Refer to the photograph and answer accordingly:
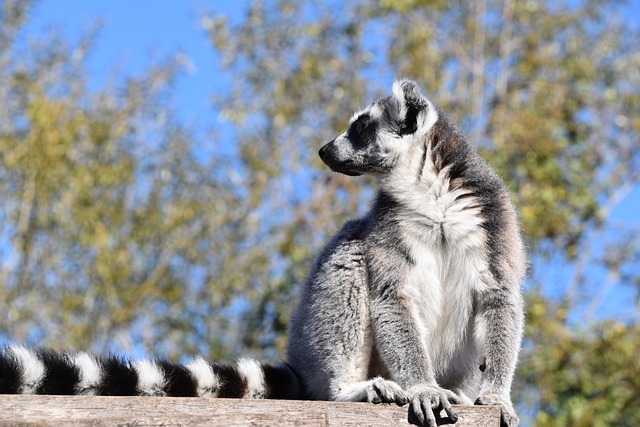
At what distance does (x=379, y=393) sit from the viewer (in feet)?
14.2

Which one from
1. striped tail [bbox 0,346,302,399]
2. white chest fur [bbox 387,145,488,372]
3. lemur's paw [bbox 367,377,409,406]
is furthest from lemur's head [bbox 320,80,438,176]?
lemur's paw [bbox 367,377,409,406]

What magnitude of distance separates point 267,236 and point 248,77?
2.65 meters

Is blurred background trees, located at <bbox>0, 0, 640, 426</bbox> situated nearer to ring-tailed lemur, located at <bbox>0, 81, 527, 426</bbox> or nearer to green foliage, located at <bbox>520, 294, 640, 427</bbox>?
green foliage, located at <bbox>520, 294, 640, 427</bbox>

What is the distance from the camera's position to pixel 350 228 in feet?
16.8

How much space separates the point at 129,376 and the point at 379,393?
1.12 m

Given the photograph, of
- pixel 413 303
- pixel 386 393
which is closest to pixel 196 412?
pixel 386 393

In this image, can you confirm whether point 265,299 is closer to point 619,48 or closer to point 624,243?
point 624,243

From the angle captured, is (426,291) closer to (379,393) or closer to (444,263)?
(444,263)

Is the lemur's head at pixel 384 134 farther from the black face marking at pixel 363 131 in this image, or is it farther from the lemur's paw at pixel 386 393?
the lemur's paw at pixel 386 393

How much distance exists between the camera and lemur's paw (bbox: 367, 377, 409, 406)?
4.21 metres

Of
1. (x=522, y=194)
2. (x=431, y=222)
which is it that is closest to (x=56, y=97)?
(x=522, y=194)

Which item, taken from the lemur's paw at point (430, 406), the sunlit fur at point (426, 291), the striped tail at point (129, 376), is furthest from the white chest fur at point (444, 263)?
the striped tail at point (129, 376)

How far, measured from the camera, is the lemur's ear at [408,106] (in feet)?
17.3

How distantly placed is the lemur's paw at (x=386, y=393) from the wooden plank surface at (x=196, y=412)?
59 mm
